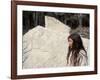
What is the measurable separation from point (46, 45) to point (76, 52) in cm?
31

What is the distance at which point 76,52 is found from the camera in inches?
78.3

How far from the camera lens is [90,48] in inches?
79.8

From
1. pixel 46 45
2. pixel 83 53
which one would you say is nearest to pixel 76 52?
pixel 83 53

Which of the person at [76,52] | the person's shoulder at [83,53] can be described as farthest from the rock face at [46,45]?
the person's shoulder at [83,53]

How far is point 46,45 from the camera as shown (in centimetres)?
188

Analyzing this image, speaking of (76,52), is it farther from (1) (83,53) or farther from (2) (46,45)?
(2) (46,45)

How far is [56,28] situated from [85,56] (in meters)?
0.39

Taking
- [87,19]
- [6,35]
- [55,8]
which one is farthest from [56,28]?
[6,35]

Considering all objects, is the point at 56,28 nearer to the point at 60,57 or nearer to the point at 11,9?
the point at 60,57

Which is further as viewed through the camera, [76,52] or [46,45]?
[76,52]

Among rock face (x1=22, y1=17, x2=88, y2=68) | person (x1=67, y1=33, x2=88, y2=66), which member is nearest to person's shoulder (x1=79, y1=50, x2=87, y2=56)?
person (x1=67, y1=33, x2=88, y2=66)

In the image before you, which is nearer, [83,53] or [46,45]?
[46,45]

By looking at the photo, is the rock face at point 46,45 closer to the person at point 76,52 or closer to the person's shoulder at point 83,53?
the person at point 76,52

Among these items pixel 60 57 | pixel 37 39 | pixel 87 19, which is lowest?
pixel 60 57
